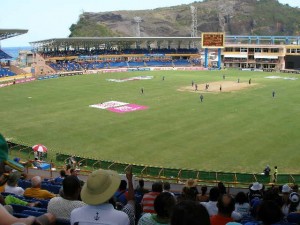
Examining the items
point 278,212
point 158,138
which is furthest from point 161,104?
point 278,212

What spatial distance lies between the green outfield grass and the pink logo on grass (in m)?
1.13

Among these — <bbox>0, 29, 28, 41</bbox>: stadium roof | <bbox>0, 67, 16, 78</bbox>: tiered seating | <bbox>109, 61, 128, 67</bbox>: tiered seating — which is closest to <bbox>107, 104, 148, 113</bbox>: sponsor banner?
<bbox>0, 67, 16, 78</bbox>: tiered seating

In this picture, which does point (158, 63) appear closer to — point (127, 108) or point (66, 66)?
point (66, 66)

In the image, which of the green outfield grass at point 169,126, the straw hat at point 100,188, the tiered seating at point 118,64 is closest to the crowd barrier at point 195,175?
the green outfield grass at point 169,126

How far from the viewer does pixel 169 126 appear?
3478 cm

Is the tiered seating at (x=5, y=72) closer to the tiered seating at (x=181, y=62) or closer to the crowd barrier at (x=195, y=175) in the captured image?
the tiered seating at (x=181, y=62)

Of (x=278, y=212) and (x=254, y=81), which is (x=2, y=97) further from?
(x=278, y=212)

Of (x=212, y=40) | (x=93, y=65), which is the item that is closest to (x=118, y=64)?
(x=93, y=65)

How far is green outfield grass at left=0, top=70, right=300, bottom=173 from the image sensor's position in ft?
86.1

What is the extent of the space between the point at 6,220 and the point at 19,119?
118 ft

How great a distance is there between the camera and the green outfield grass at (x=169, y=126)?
26250 millimetres

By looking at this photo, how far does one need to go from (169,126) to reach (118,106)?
1152 cm

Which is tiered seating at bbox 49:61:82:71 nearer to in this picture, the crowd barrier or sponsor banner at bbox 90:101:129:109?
sponsor banner at bbox 90:101:129:109

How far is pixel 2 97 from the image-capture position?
176ft
